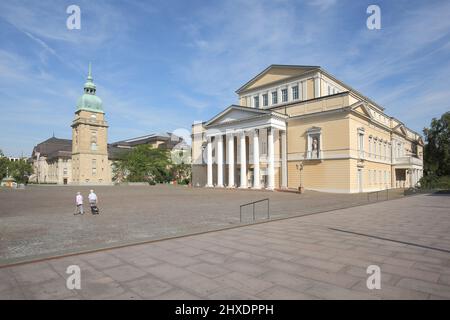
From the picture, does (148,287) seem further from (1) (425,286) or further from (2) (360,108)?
(2) (360,108)

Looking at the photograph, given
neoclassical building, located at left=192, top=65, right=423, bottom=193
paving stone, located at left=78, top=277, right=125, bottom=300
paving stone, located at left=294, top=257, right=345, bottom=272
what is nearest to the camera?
paving stone, located at left=78, top=277, right=125, bottom=300

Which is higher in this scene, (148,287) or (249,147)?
(249,147)

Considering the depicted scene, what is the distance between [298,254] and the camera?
7434 millimetres

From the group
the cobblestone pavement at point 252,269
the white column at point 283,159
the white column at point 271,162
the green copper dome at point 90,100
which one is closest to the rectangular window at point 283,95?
the white column at point 283,159

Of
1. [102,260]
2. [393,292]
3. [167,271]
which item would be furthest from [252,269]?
[102,260]

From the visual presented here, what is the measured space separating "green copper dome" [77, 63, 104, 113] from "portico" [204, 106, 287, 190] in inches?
2138

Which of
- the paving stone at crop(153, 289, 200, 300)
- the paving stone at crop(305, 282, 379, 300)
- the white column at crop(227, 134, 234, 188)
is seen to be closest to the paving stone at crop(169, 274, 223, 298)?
the paving stone at crop(153, 289, 200, 300)

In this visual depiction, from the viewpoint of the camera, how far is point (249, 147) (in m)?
50.5

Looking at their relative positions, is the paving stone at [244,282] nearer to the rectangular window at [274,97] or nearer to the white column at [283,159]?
the white column at [283,159]

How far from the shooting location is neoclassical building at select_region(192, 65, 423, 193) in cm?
3919

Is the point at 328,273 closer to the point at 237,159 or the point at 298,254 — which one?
the point at 298,254

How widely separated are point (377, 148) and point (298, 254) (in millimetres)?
45944

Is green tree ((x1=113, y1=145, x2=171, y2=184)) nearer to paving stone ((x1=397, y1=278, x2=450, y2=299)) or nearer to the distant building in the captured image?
the distant building

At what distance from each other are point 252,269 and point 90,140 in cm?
9346
